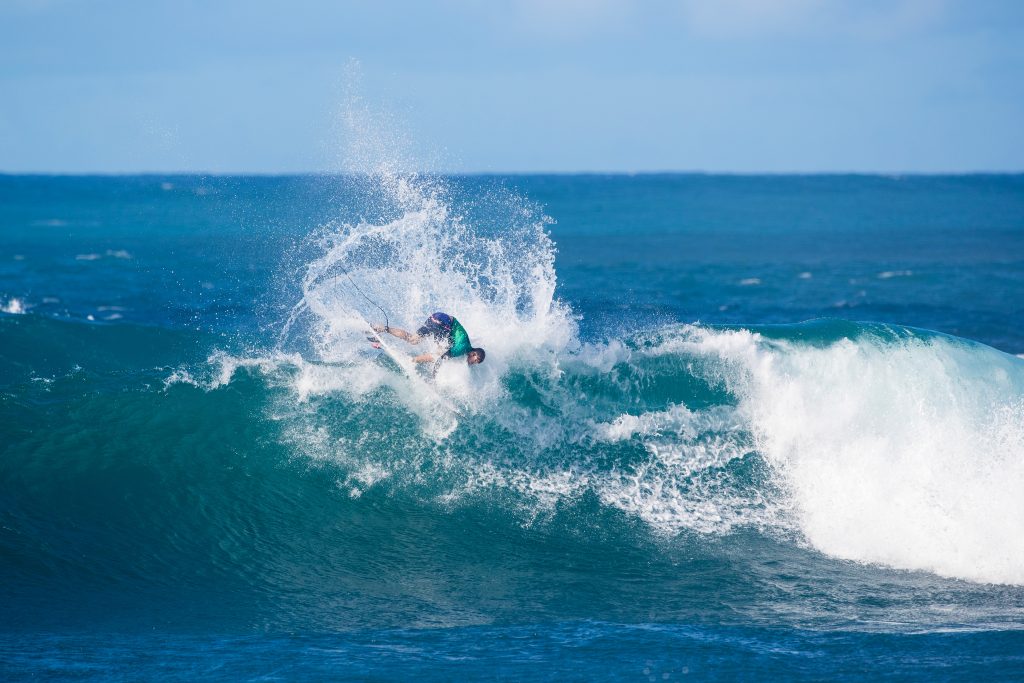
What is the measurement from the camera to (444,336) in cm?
1105

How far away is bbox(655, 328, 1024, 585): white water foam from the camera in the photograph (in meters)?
9.24

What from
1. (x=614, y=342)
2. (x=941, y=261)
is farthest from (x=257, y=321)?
(x=941, y=261)

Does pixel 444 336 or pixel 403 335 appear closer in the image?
pixel 444 336

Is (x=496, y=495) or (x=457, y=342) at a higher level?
(x=457, y=342)

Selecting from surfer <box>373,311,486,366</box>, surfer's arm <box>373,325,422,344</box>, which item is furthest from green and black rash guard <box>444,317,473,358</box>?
surfer's arm <box>373,325,422,344</box>

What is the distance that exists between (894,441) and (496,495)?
4.76 metres

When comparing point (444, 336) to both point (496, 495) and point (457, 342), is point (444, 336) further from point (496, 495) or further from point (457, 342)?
point (496, 495)

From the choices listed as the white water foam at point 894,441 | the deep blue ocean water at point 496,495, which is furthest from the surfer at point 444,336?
the white water foam at point 894,441

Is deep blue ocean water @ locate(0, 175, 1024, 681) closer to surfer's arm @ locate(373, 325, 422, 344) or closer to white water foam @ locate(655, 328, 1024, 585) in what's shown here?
white water foam @ locate(655, 328, 1024, 585)

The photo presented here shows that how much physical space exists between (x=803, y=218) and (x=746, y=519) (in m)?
51.9

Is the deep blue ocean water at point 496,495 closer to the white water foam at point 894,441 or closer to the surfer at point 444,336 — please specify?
the white water foam at point 894,441

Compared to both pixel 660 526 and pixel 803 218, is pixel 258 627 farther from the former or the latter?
A: pixel 803 218

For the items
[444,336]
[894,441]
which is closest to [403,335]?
[444,336]

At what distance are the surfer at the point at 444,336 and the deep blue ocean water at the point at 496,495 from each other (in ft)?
1.34
